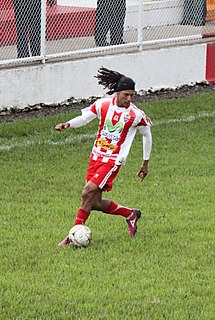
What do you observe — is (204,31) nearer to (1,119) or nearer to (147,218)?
(1,119)

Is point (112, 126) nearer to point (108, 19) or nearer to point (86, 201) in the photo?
point (86, 201)

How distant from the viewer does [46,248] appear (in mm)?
8992

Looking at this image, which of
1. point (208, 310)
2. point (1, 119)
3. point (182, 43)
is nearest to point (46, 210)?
point (208, 310)

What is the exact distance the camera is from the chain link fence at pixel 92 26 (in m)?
14.6

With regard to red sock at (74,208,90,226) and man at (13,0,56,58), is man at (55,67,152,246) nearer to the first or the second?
red sock at (74,208,90,226)

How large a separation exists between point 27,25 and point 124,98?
5677 millimetres

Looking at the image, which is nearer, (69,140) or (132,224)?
(132,224)

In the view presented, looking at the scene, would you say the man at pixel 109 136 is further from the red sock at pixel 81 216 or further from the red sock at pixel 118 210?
the red sock at pixel 118 210

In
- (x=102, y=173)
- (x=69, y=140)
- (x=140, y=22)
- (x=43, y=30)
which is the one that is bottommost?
(x=69, y=140)

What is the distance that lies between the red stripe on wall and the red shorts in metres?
7.95

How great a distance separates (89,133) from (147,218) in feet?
13.1

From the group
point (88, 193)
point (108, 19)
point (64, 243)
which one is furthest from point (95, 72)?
point (64, 243)

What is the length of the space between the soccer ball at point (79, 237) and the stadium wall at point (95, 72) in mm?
5685

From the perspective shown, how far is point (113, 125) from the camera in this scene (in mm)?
9367
